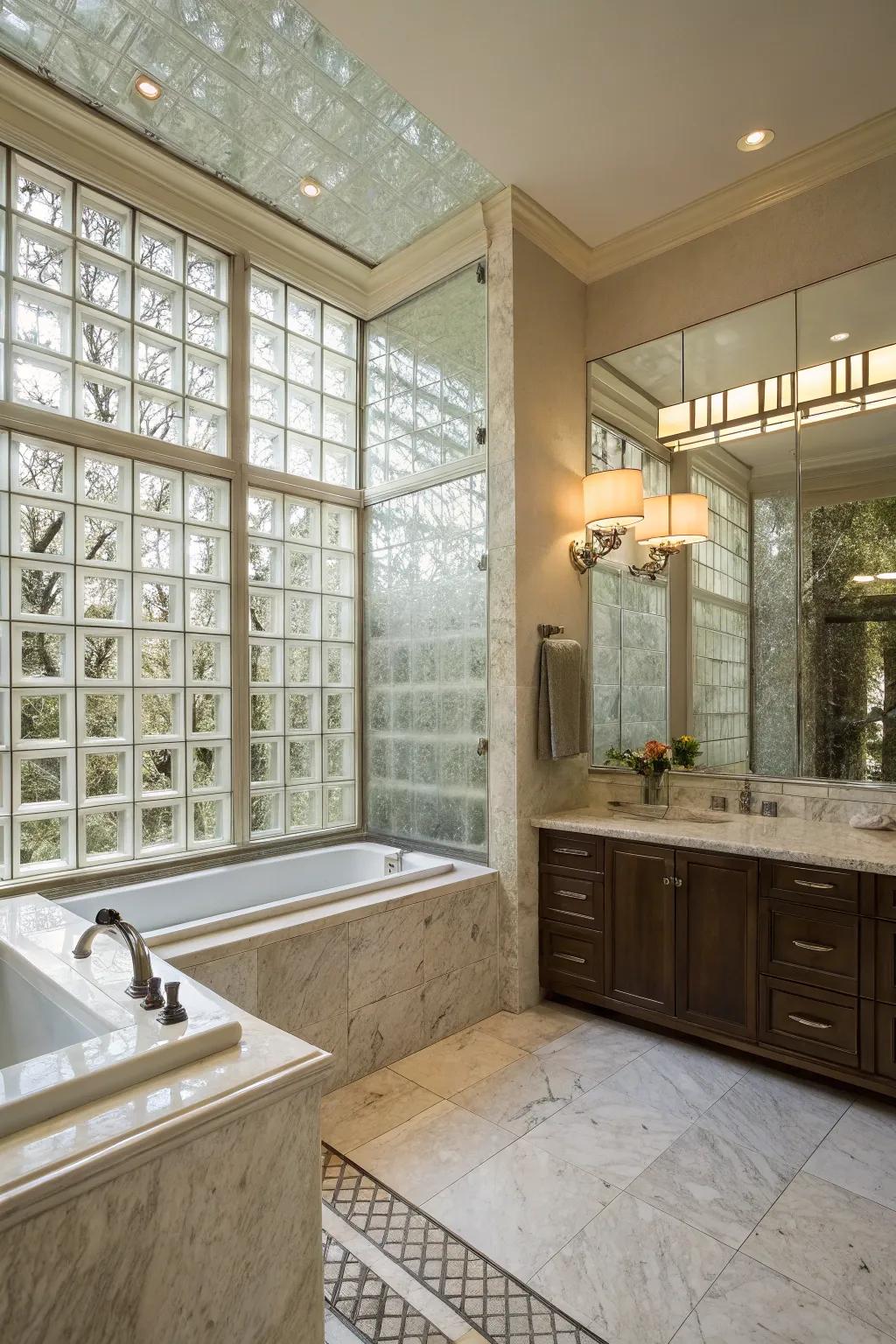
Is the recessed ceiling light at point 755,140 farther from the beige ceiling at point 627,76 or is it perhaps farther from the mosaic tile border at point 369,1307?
the mosaic tile border at point 369,1307

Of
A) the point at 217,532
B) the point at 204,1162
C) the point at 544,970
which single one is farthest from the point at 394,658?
the point at 204,1162

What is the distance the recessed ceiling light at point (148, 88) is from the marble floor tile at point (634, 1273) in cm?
368

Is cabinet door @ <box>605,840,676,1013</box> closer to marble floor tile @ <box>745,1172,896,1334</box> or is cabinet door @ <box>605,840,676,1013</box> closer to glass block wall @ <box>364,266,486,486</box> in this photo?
marble floor tile @ <box>745,1172,896,1334</box>

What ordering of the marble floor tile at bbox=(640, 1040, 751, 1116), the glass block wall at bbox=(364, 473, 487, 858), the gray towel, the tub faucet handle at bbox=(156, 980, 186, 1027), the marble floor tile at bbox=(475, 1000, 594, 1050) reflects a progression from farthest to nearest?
the glass block wall at bbox=(364, 473, 487, 858)
the gray towel
the marble floor tile at bbox=(475, 1000, 594, 1050)
the marble floor tile at bbox=(640, 1040, 751, 1116)
the tub faucet handle at bbox=(156, 980, 186, 1027)

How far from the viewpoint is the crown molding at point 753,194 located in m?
2.68

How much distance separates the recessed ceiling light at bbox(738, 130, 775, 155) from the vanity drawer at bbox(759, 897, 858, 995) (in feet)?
8.96

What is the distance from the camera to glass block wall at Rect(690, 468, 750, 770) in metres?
3.05

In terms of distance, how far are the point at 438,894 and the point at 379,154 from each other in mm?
2880

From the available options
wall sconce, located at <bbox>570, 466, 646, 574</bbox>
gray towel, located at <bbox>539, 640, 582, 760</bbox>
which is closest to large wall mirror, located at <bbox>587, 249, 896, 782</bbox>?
wall sconce, located at <bbox>570, 466, 646, 574</bbox>

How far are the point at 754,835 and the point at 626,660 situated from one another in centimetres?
102

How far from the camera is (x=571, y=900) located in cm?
308

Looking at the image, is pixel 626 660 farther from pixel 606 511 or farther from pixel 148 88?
pixel 148 88

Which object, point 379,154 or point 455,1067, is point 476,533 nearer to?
point 379,154

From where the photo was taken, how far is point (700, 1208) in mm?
1912
